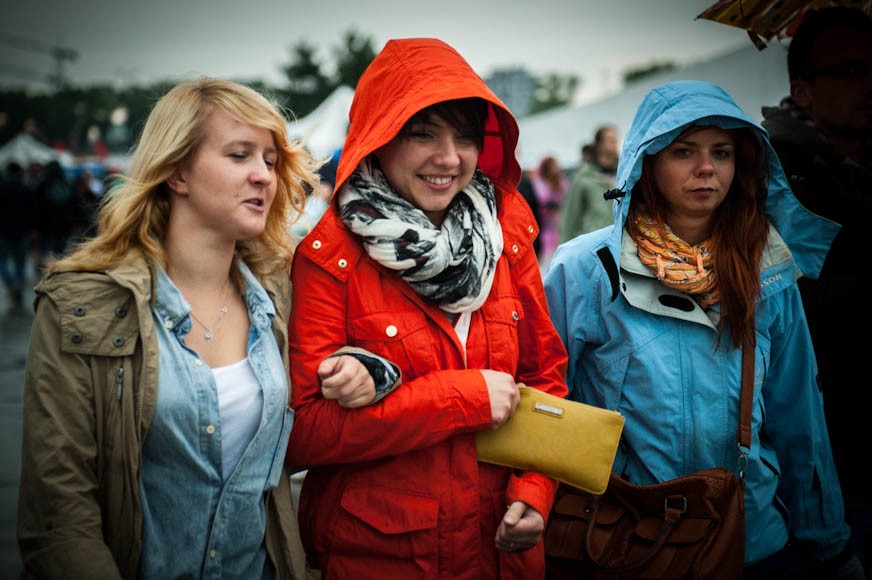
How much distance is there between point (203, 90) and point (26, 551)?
1421mm

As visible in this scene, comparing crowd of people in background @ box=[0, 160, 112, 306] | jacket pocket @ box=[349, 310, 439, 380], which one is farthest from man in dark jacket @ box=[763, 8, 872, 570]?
crowd of people in background @ box=[0, 160, 112, 306]

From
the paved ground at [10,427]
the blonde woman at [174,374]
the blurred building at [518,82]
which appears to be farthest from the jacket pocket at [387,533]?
the blurred building at [518,82]

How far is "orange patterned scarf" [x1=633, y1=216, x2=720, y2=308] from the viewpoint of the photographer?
97.3 inches

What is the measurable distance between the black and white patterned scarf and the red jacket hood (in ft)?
0.32

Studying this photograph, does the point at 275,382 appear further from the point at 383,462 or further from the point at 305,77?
the point at 305,77

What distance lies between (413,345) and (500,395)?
0.32 metres

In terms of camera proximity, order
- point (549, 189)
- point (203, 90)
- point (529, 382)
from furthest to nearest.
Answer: point (549, 189), point (529, 382), point (203, 90)

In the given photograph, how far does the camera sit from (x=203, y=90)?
2.10 metres

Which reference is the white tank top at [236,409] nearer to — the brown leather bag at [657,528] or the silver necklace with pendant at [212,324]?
the silver necklace with pendant at [212,324]

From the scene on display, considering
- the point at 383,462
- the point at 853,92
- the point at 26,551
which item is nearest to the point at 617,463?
the point at 383,462

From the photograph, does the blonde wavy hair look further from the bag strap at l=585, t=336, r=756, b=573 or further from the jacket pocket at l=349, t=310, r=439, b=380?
the bag strap at l=585, t=336, r=756, b=573

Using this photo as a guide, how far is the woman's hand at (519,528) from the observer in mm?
2090

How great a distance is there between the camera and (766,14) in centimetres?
321

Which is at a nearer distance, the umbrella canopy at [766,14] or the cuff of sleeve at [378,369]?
the cuff of sleeve at [378,369]
